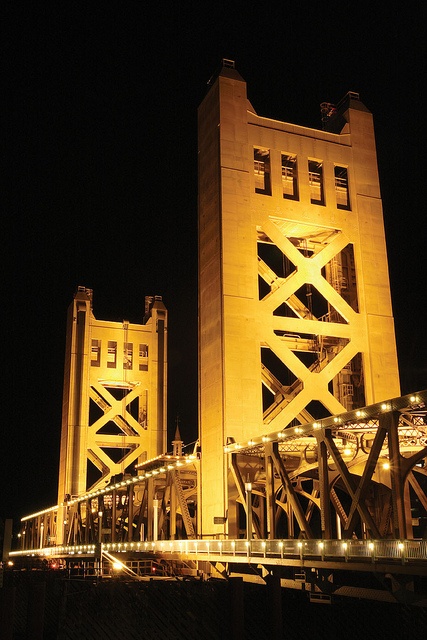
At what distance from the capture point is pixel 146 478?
44.6 metres

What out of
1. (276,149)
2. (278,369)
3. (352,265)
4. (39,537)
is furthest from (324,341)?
(39,537)

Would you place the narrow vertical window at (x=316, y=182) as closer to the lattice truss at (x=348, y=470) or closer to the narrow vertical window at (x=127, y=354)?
the lattice truss at (x=348, y=470)

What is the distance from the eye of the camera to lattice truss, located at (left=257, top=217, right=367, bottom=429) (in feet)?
128

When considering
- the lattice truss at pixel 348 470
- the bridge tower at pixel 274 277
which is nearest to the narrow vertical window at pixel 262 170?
the bridge tower at pixel 274 277

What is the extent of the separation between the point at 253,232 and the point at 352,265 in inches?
243

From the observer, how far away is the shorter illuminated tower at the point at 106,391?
73.6 metres

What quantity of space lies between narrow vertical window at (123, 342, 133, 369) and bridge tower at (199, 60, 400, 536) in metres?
36.6

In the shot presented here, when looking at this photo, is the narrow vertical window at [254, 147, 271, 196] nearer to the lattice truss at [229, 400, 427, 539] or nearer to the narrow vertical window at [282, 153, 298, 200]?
the narrow vertical window at [282, 153, 298, 200]

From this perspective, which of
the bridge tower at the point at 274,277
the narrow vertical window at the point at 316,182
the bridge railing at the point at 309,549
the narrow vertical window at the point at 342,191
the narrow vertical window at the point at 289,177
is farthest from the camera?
the narrow vertical window at the point at 342,191

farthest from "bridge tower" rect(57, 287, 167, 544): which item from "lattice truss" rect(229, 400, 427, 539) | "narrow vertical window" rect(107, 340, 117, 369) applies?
"lattice truss" rect(229, 400, 427, 539)

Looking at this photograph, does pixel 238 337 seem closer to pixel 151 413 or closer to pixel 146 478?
pixel 146 478

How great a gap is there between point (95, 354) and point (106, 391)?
3.67 meters

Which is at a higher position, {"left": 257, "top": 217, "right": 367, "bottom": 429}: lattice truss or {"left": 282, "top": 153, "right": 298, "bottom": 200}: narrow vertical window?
{"left": 282, "top": 153, "right": 298, "bottom": 200}: narrow vertical window

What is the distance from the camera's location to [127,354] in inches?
3091
